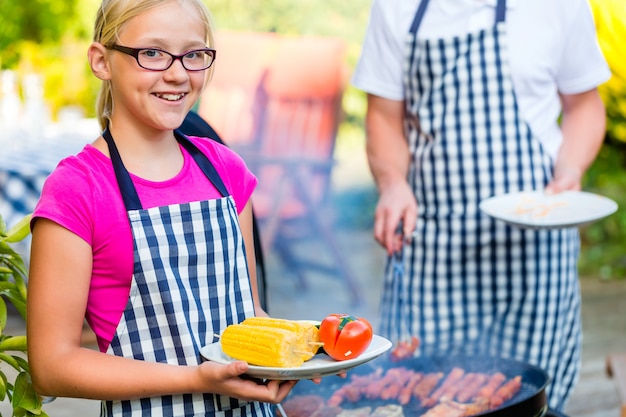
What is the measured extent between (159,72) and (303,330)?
20.6 inches

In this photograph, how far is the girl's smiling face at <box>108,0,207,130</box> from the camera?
166 centimetres

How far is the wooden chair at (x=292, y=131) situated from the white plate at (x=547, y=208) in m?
3.38

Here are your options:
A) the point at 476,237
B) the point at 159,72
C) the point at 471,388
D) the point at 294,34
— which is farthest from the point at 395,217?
the point at 294,34

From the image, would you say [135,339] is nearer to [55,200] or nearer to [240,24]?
[55,200]

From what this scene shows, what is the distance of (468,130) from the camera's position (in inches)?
109

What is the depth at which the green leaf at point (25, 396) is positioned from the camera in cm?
178

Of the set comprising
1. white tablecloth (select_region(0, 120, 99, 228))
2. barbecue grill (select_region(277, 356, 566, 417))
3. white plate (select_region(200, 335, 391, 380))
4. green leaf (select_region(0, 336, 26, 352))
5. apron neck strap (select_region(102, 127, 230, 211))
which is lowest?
barbecue grill (select_region(277, 356, 566, 417))

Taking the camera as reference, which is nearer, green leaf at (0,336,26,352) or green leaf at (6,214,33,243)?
green leaf at (0,336,26,352)

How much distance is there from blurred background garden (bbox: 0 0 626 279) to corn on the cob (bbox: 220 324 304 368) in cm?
468

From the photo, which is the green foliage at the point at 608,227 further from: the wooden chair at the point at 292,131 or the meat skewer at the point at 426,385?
the meat skewer at the point at 426,385

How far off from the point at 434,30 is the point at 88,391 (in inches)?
63.4

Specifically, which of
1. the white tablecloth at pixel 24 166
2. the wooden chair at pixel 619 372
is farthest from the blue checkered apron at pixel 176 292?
the white tablecloth at pixel 24 166

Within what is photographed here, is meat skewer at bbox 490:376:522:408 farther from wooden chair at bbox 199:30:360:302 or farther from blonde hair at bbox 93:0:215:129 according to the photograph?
wooden chair at bbox 199:30:360:302

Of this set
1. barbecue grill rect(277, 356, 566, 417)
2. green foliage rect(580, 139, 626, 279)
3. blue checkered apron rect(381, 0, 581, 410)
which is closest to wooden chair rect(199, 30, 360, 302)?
green foliage rect(580, 139, 626, 279)
